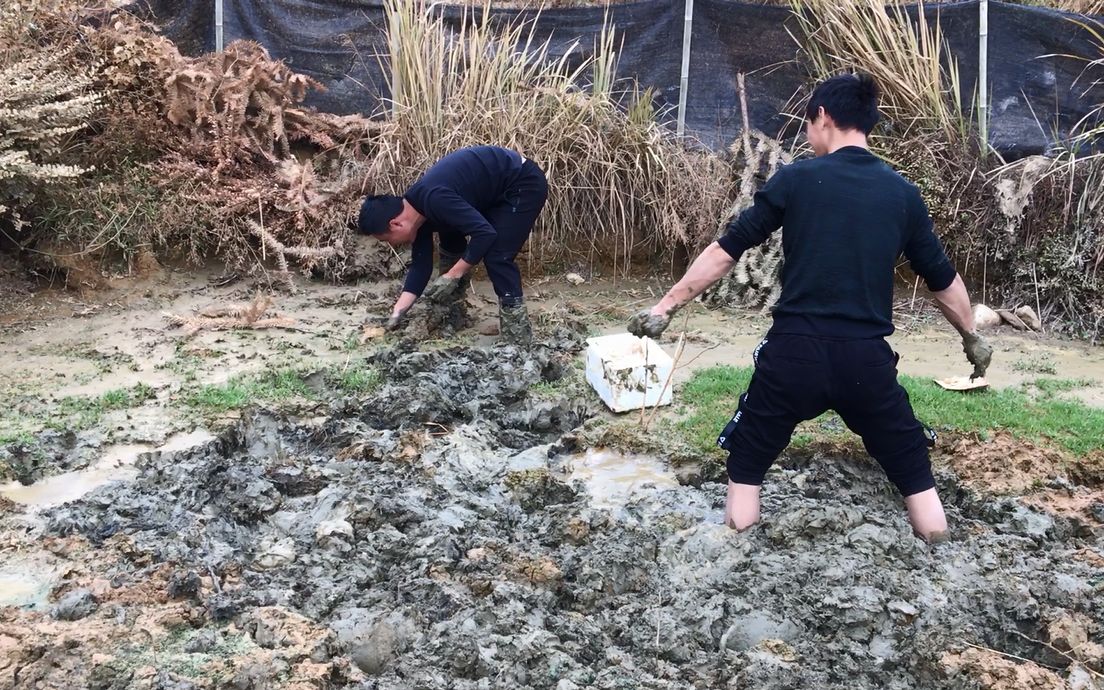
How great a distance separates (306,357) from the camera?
5379mm

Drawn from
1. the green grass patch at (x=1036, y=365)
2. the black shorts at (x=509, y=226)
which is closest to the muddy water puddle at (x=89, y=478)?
the black shorts at (x=509, y=226)

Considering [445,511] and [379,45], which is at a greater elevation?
[379,45]

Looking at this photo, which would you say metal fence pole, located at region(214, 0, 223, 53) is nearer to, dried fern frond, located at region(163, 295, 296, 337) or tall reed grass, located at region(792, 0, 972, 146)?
dried fern frond, located at region(163, 295, 296, 337)

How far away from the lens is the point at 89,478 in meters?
3.86

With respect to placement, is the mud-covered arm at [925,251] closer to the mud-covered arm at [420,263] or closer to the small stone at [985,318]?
the mud-covered arm at [420,263]

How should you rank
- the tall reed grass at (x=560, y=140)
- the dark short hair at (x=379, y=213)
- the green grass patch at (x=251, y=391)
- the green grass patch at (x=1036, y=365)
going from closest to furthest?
the green grass patch at (x=251, y=391), the dark short hair at (x=379, y=213), the green grass patch at (x=1036, y=365), the tall reed grass at (x=560, y=140)

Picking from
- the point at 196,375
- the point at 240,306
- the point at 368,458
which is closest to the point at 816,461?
the point at 368,458

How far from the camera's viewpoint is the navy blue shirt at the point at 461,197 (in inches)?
205

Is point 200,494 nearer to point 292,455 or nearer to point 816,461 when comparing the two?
point 292,455

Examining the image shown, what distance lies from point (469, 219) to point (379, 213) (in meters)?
0.52

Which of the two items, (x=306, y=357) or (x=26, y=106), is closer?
(x=306, y=357)

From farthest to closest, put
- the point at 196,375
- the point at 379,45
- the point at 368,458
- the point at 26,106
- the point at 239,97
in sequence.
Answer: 1. the point at 379,45
2. the point at 239,97
3. the point at 26,106
4. the point at 196,375
5. the point at 368,458

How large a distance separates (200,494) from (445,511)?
103cm

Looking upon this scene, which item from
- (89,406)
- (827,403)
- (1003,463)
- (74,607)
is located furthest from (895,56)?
(74,607)
